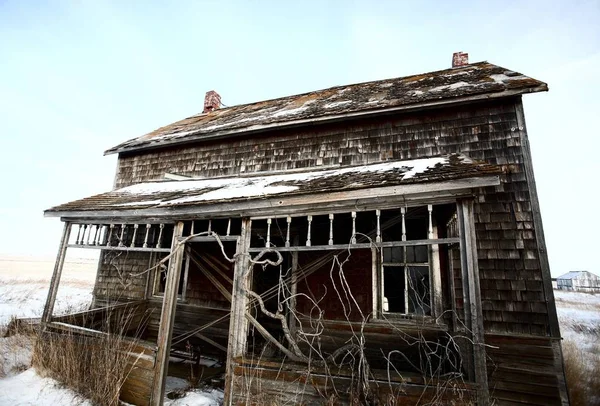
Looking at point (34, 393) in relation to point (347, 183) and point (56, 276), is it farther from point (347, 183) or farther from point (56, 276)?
point (347, 183)

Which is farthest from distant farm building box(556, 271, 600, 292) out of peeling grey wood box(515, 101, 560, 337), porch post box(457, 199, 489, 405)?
porch post box(457, 199, 489, 405)

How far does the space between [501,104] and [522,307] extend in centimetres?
413

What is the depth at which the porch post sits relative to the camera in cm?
335

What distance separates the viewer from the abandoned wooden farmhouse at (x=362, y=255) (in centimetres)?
398

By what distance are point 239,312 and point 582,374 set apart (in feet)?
30.3

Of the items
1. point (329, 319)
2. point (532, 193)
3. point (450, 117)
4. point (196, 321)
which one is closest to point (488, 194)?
point (532, 193)

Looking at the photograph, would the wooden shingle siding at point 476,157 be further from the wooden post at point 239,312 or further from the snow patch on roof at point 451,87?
the wooden post at point 239,312

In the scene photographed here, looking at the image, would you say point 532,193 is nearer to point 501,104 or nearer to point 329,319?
point 501,104

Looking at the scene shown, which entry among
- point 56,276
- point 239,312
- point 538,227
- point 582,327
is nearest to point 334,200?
point 239,312

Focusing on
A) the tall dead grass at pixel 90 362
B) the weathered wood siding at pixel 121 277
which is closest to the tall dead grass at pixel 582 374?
the tall dead grass at pixel 90 362

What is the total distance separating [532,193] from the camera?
5602 millimetres

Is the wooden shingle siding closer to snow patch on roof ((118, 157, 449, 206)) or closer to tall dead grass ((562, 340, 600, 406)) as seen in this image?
snow patch on roof ((118, 157, 449, 206))

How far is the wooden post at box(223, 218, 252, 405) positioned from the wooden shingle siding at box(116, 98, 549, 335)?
3770 mm

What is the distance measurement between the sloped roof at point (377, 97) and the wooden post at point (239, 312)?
4388mm
